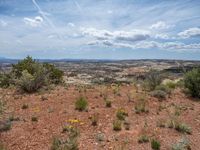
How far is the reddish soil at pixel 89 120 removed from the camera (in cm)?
848

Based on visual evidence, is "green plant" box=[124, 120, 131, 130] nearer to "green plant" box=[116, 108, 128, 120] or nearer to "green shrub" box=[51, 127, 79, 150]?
"green plant" box=[116, 108, 128, 120]

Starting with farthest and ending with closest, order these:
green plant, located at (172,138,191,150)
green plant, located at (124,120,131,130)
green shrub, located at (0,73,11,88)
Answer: green shrub, located at (0,73,11,88)
green plant, located at (124,120,131,130)
green plant, located at (172,138,191,150)

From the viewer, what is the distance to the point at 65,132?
9.02 meters

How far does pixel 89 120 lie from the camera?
1039cm

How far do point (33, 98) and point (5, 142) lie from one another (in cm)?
540

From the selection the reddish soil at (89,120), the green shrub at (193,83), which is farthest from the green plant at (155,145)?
the green shrub at (193,83)

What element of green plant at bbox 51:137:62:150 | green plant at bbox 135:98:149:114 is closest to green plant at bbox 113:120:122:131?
green plant at bbox 135:98:149:114

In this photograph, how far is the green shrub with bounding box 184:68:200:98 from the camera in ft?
51.9

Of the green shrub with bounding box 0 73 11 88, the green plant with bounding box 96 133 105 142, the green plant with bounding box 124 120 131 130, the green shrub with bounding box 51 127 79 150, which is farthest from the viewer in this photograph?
the green shrub with bounding box 0 73 11 88

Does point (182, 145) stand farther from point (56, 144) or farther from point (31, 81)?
point (31, 81)

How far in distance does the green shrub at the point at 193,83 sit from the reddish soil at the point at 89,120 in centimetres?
81

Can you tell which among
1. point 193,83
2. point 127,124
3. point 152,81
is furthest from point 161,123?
point 152,81

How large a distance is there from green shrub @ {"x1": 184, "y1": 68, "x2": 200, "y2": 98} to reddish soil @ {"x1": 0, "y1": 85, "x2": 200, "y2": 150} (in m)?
0.81

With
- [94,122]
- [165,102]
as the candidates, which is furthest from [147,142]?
[165,102]
